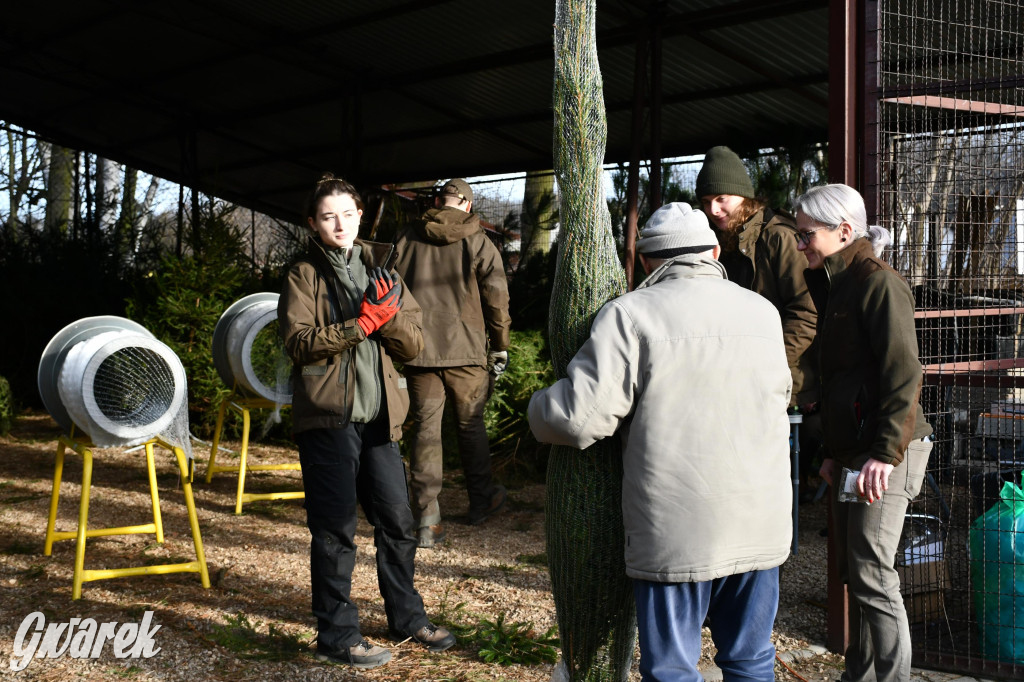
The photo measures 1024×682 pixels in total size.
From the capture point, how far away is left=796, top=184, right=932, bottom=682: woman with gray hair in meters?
2.74

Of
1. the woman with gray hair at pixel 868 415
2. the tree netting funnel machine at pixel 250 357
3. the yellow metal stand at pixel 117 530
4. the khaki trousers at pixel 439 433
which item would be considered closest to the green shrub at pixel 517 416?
the khaki trousers at pixel 439 433

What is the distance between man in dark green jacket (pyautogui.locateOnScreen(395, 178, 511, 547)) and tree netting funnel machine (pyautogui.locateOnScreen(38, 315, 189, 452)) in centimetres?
147

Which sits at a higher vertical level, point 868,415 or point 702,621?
point 868,415

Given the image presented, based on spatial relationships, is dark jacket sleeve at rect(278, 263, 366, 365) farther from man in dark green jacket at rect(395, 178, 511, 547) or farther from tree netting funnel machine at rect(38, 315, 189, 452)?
man in dark green jacket at rect(395, 178, 511, 547)

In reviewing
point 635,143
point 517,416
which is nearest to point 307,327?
point 517,416

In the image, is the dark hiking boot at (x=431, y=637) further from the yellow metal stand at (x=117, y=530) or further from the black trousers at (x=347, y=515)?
the yellow metal stand at (x=117, y=530)

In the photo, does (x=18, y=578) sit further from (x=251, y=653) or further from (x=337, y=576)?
(x=337, y=576)

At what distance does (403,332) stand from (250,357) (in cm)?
263

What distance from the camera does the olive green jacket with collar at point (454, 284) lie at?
5234 millimetres

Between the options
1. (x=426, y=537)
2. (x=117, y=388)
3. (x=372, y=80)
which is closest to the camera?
(x=117, y=388)

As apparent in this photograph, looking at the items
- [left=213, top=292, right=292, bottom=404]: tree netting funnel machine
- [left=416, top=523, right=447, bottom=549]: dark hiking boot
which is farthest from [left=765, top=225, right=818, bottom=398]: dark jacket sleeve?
[left=213, top=292, right=292, bottom=404]: tree netting funnel machine

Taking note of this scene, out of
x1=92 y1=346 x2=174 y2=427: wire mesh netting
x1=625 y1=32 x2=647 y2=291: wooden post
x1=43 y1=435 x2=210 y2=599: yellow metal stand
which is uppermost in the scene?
x1=625 y1=32 x2=647 y2=291: wooden post

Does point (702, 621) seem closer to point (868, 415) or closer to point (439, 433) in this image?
point (868, 415)

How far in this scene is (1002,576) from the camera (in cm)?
349
